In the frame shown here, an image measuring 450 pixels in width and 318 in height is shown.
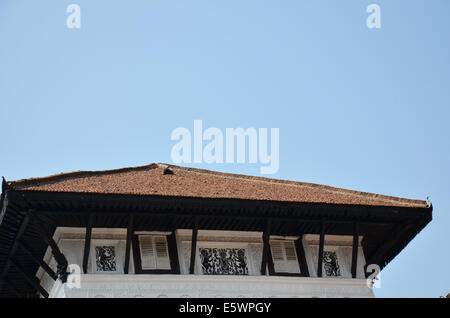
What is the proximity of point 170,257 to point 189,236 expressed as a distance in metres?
0.73

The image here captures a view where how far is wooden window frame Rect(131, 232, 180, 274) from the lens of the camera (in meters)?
20.8

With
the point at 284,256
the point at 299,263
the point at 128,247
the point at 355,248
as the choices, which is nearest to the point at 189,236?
the point at 128,247

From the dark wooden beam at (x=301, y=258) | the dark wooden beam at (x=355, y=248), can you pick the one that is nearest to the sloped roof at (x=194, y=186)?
the dark wooden beam at (x=355, y=248)

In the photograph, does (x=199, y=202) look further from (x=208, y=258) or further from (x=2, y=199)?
(x=2, y=199)

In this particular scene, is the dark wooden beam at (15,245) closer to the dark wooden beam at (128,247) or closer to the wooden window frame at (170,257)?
the dark wooden beam at (128,247)

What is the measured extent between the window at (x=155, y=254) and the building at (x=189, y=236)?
0.09 ft

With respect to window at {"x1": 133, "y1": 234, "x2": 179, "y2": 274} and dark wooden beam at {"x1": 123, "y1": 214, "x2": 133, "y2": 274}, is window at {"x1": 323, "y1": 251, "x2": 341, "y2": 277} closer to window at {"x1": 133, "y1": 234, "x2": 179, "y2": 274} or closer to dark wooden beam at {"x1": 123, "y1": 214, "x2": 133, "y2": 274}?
window at {"x1": 133, "y1": 234, "x2": 179, "y2": 274}

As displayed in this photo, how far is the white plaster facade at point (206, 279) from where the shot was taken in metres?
20.2

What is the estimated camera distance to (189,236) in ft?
71.0

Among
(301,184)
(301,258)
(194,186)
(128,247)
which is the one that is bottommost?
(128,247)

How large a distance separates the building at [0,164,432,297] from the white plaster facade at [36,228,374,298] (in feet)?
0.08

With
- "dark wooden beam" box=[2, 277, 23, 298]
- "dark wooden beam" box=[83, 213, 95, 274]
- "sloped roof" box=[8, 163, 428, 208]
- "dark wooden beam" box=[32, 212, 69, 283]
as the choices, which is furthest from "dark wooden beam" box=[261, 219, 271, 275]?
"dark wooden beam" box=[2, 277, 23, 298]

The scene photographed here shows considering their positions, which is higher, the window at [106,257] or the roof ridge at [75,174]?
the roof ridge at [75,174]

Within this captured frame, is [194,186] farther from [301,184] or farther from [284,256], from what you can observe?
[301,184]
